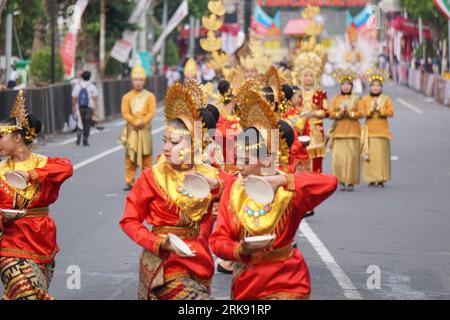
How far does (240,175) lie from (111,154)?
19.2 meters

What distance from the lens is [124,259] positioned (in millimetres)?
12961

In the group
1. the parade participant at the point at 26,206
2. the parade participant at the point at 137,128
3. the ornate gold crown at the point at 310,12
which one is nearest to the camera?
the parade participant at the point at 26,206

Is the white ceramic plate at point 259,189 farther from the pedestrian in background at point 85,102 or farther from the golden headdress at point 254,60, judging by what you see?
the pedestrian in background at point 85,102

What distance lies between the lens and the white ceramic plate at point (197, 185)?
301 inches

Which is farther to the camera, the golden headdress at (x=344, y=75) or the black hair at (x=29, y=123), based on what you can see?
the golden headdress at (x=344, y=75)

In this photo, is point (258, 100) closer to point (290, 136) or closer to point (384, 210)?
point (290, 136)

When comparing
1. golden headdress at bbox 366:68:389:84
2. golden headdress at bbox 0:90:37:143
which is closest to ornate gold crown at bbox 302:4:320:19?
golden headdress at bbox 366:68:389:84

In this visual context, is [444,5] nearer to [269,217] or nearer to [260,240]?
[269,217]

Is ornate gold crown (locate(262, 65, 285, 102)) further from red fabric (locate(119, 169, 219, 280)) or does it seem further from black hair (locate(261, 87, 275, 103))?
red fabric (locate(119, 169, 219, 280))

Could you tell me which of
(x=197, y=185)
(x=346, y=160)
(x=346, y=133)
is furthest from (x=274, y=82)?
(x=346, y=133)

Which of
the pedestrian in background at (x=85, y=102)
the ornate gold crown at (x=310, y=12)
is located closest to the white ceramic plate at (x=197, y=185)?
the ornate gold crown at (x=310, y=12)

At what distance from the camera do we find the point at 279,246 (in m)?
7.46

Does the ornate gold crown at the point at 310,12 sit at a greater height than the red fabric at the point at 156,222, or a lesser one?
greater

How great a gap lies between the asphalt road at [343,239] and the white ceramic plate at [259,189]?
3.65m
